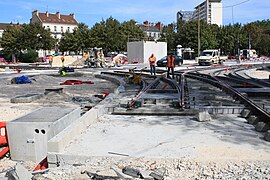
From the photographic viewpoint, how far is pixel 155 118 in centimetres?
862

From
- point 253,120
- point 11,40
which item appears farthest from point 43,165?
point 11,40

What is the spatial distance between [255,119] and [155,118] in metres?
2.40

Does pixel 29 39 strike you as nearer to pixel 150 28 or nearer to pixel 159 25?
pixel 150 28

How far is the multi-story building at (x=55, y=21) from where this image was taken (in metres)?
127

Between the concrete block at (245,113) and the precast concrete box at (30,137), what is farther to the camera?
the concrete block at (245,113)

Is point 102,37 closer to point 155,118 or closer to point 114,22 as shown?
point 114,22

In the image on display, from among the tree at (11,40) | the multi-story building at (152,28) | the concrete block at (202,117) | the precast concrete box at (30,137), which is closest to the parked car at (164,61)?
the concrete block at (202,117)

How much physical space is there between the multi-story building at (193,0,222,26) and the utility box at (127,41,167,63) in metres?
42.8

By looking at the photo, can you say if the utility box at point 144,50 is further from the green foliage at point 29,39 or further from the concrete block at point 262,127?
the concrete block at point 262,127

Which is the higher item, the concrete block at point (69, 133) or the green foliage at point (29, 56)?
the green foliage at point (29, 56)

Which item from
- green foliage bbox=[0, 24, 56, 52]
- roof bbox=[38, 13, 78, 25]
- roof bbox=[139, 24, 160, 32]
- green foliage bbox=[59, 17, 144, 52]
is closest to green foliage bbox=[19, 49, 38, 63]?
green foliage bbox=[0, 24, 56, 52]

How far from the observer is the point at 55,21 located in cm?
13038

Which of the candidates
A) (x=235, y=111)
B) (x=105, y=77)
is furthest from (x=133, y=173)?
(x=105, y=77)

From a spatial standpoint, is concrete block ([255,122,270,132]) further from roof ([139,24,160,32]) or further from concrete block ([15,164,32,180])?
roof ([139,24,160,32])
